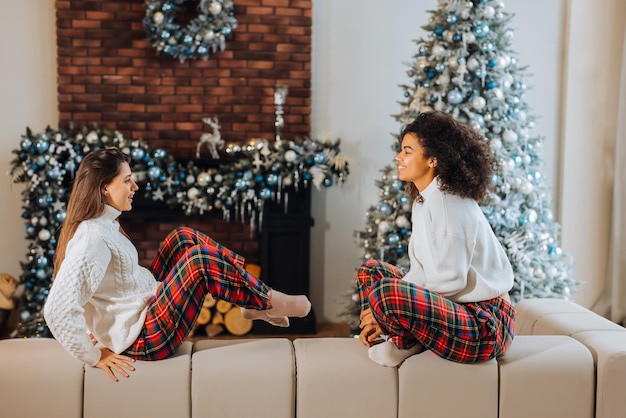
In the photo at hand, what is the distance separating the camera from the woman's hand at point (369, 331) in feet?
9.12

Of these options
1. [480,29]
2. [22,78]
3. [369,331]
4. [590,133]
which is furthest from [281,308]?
[590,133]

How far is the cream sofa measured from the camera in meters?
2.55

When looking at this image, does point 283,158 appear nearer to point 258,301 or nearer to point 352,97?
point 352,97

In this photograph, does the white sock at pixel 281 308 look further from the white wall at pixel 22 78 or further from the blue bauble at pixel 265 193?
the white wall at pixel 22 78

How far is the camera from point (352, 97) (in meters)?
5.30

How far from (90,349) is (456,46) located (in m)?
2.69

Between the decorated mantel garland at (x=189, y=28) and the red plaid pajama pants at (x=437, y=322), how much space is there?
287cm

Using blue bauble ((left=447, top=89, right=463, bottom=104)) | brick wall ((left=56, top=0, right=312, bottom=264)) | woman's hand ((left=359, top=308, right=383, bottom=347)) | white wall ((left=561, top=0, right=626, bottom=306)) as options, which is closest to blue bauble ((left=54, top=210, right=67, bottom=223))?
brick wall ((left=56, top=0, right=312, bottom=264))

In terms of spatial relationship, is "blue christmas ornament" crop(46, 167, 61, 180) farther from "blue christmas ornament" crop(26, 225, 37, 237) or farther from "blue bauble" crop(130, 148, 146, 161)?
"blue bauble" crop(130, 148, 146, 161)

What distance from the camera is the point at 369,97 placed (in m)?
5.29

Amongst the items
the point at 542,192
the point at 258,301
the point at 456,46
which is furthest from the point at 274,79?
the point at 258,301

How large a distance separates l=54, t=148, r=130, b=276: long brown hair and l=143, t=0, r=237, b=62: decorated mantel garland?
2.39 meters

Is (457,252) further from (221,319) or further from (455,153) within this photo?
(221,319)

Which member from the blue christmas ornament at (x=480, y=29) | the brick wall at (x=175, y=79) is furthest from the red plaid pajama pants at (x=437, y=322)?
the brick wall at (x=175, y=79)
